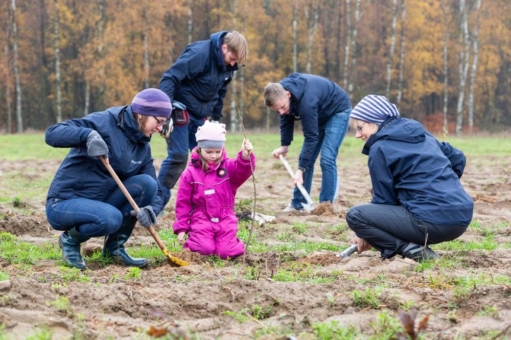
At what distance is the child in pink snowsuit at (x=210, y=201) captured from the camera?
6.27 metres

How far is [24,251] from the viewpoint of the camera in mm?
6375

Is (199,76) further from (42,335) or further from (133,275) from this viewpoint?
(42,335)

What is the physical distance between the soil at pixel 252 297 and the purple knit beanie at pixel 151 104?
1.28 m

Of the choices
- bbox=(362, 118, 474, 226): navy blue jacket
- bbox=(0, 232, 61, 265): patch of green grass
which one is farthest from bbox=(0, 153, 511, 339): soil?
bbox=(362, 118, 474, 226): navy blue jacket

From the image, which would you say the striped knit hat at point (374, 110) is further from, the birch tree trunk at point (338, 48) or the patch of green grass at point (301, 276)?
the birch tree trunk at point (338, 48)

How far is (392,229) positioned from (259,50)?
1598 inches

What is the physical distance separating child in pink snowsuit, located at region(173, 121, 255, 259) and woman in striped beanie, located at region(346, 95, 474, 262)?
1.13 meters

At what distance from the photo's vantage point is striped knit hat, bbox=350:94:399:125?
589cm

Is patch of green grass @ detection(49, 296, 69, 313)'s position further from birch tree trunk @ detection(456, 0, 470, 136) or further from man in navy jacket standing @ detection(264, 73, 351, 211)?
birch tree trunk @ detection(456, 0, 470, 136)

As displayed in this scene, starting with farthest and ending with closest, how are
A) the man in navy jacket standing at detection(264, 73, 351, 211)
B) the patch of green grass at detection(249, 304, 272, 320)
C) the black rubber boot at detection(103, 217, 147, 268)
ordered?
the man in navy jacket standing at detection(264, 73, 351, 211), the black rubber boot at detection(103, 217, 147, 268), the patch of green grass at detection(249, 304, 272, 320)

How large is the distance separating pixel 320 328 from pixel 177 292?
1098 mm

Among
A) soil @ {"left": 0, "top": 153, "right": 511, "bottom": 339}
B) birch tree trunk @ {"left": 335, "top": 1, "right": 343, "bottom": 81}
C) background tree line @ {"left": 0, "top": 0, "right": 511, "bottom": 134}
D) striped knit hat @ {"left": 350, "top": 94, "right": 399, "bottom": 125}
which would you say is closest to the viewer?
soil @ {"left": 0, "top": 153, "right": 511, "bottom": 339}

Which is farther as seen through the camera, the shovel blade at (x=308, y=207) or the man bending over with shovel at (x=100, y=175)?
the shovel blade at (x=308, y=207)

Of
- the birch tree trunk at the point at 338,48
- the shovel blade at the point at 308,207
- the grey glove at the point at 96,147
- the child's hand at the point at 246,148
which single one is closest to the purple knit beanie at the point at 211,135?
the child's hand at the point at 246,148
